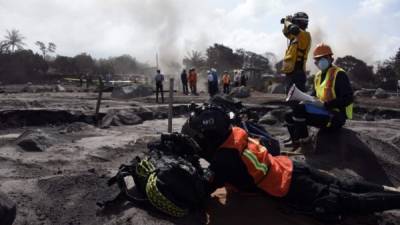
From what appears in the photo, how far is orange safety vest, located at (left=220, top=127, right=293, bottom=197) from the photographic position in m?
4.21

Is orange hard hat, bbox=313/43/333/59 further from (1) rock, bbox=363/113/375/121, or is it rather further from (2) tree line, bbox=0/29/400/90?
(2) tree line, bbox=0/29/400/90

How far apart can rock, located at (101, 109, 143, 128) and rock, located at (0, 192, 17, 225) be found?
7.73 metres

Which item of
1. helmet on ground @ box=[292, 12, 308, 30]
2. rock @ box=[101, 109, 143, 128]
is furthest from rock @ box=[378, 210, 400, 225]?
rock @ box=[101, 109, 143, 128]

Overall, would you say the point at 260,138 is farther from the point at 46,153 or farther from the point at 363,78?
the point at 363,78

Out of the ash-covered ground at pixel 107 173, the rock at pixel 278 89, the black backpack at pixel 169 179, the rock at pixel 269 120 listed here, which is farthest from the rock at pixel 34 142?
the rock at pixel 278 89

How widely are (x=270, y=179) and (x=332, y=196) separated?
1.83ft

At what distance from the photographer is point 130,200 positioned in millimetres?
4398

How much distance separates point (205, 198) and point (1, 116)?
30.2 feet

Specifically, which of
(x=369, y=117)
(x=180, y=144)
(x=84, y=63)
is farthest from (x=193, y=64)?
(x=180, y=144)

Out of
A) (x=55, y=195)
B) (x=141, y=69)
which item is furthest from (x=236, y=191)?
(x=141, y=69)

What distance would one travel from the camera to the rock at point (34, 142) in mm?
7766

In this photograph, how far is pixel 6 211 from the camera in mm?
3799

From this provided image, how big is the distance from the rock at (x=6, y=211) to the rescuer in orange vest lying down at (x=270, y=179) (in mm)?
1677

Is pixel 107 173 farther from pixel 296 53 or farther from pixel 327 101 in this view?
pixel 296 53
